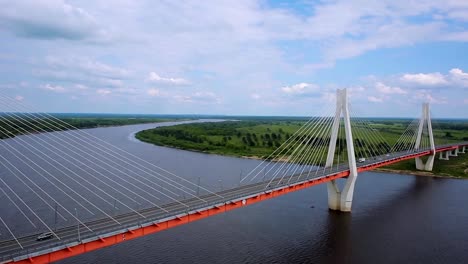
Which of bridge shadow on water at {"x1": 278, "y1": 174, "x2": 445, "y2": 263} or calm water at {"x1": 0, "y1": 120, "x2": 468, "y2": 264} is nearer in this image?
calm water at {"x1": 0, "y1": 120, "x2": 468, "y2": 264}

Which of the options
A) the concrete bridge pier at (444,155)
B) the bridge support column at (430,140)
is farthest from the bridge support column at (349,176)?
the concrete bridge pier at (444,155)

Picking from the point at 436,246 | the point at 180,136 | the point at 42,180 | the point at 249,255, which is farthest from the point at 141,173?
the point at 180,136

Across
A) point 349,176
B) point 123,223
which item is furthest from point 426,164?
point 123,223

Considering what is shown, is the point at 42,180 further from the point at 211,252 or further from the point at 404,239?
the point at 404,239

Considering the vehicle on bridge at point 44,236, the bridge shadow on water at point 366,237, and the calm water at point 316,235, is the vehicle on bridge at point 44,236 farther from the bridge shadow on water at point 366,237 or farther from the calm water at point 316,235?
the bridge shadow on water at point 366,237

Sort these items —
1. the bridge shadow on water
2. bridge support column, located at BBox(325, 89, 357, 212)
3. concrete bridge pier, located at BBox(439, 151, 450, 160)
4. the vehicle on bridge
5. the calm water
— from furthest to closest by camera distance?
concrete bridge pier, located at BBox(439, 151, 450, 160) < bridge support column, located at BBox(325, 89, 357, 212) < the bridge shadow on water < the calm water < the vehicle on bridge

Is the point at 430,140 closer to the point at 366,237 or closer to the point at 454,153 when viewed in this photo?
the point at 454,153

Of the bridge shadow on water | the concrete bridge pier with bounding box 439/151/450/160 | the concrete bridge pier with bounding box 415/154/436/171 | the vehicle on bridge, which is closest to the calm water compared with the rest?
the bridge shadow on water

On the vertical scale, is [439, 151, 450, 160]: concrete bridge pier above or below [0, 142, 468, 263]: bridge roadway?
below

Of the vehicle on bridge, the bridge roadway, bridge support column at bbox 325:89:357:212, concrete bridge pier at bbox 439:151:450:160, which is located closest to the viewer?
the bridge roadway

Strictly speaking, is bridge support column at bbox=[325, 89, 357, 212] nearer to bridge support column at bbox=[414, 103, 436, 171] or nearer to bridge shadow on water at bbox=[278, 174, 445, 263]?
bridge shadow on water at bbox=[278, 174, 445, 263]
